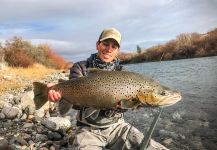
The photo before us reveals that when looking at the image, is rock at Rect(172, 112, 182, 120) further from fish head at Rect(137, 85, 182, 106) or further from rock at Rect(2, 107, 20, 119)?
fish head at Rect(137, 85, 182, 106)

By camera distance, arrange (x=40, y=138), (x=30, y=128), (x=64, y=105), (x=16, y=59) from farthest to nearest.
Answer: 1. (x=16, y=59)
2. (x=30, y=128)
3. (x=40, y=138)
4. (x=64, y=105)

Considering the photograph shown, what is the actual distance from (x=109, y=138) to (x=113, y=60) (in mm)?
989

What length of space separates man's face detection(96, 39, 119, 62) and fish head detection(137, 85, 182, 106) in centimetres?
93

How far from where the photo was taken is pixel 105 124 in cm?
488

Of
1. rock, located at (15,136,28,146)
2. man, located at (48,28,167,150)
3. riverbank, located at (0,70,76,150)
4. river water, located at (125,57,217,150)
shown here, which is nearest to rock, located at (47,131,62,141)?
riverbank, located at (0,70,76,150)

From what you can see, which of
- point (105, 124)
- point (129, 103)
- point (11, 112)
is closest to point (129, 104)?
point (129, 103)

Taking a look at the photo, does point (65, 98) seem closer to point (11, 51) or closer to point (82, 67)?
point (82, 67)

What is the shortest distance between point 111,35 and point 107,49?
0.20 m

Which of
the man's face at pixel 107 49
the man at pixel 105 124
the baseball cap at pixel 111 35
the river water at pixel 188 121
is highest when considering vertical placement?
the baseball cap at pixel 111 35

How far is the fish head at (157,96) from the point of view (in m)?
4.06

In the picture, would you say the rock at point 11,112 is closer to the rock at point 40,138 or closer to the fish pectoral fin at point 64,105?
the rock at point 40,138

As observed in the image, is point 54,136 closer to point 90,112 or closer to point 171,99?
point 90,112

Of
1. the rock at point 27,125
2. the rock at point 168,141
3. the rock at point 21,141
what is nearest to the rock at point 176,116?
the rock at point 168,141

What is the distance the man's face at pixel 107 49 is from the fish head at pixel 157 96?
0.93 metres
